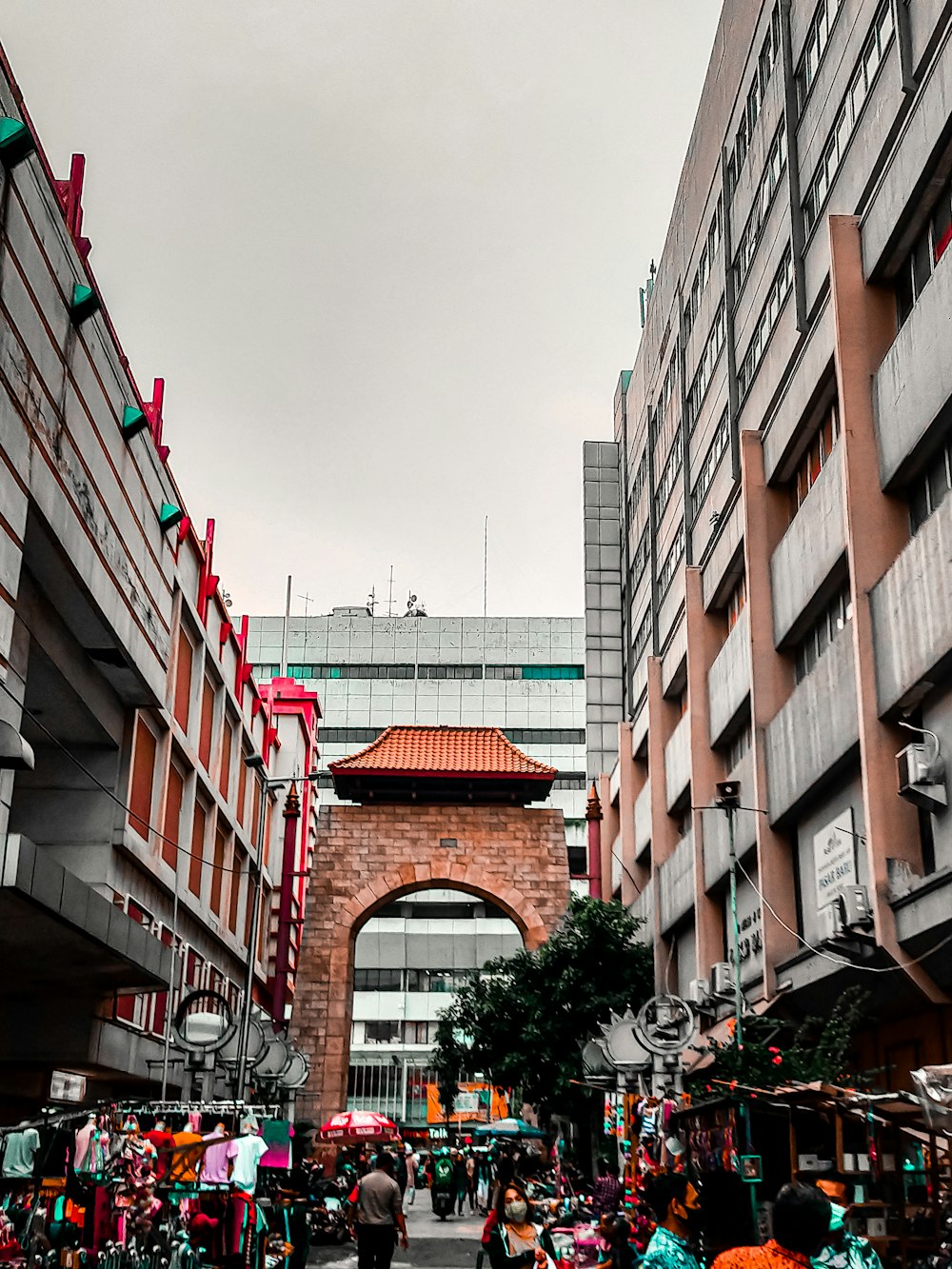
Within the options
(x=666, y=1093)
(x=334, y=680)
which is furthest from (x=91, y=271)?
(x=334, y=680)

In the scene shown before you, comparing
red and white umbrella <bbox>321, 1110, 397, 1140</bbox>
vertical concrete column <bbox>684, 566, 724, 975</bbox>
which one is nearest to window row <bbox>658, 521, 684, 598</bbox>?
vertical concrete column <bbox>684, 566, 724, 975</bbox>

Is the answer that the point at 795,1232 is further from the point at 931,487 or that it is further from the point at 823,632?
the point at 823,632

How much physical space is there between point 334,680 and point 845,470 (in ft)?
197

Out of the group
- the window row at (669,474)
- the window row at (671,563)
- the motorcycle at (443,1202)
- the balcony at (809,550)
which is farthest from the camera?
the window row at (669,474)

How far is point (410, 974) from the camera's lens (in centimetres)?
6394

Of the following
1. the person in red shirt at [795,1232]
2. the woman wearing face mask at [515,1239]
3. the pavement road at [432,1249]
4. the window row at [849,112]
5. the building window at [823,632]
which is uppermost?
the window row at [849,112]

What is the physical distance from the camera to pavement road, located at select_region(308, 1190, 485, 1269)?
19312 mm

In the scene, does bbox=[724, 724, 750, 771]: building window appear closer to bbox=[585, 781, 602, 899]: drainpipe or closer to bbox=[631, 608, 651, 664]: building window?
bbox=[631, 608, 651, 664]: building window

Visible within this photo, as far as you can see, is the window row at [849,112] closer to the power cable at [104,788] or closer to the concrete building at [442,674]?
the power cable at [104,788]

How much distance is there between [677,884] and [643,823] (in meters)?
6.36

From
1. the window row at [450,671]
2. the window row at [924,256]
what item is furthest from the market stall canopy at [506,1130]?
the window row at [450,671]

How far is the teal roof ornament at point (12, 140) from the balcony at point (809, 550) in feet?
33.0

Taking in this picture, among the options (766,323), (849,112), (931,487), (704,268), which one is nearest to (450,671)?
(704,268)

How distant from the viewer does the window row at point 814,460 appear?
62.0 feet
